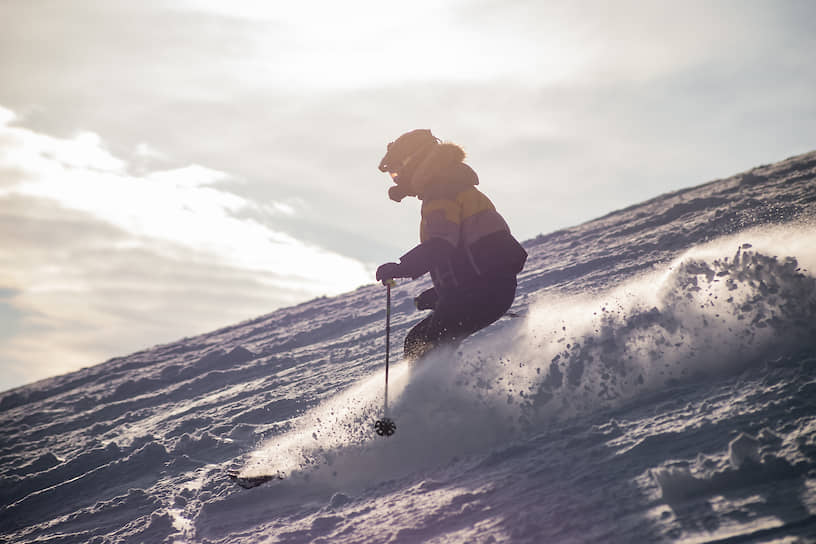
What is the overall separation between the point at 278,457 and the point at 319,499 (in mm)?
698

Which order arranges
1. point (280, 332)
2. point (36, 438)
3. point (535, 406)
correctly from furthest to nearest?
point (280, 332) < point (36, 438) < point (535, 406)

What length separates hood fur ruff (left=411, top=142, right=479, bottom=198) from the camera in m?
4.14

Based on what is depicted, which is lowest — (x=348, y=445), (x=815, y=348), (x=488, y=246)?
(x=348, y=445)

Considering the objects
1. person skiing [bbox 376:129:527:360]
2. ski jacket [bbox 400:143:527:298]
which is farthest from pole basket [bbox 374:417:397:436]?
ski jacket [bbox 400:143:527:298]

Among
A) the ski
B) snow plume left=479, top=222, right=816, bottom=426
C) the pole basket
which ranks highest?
snow plume left=479, top=222, right=816, bottom=426

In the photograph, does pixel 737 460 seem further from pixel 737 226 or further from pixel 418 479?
pixel 737 226

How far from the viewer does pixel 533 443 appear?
11.0 feet

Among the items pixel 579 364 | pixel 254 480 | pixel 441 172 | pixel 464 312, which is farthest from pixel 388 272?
pixel 254 480

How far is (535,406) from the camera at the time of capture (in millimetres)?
3709

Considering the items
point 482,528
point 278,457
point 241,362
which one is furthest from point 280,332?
point 482,528

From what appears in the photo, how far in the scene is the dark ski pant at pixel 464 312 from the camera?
407 centimetres

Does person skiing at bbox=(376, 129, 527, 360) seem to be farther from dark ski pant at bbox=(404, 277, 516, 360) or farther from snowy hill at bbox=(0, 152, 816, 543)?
snowy hill at bbox=(0, 152, 816, 543)

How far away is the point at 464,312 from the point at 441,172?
3.29ft

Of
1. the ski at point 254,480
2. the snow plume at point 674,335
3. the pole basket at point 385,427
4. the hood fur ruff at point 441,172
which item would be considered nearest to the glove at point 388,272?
the hood fur ruff at point 441,172
